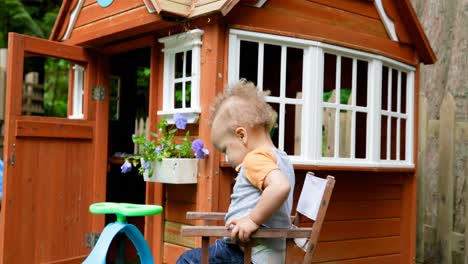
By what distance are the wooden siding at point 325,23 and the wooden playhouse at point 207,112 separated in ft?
0.04

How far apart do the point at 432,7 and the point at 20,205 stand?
458cm

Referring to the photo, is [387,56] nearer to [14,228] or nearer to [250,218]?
[250,218]

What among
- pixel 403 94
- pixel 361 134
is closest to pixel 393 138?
pixel 361 134

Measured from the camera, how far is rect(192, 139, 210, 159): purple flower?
3598 millimetres

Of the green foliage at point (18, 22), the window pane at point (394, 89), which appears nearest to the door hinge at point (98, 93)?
the window pane at point (394, 89)

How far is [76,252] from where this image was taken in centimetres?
464

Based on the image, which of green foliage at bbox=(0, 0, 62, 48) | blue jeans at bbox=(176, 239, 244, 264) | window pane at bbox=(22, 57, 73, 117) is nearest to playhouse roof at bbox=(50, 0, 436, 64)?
blue jeans at bbox=(176, 239, 244, 264)

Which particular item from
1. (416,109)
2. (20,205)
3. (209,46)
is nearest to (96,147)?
(20,205)

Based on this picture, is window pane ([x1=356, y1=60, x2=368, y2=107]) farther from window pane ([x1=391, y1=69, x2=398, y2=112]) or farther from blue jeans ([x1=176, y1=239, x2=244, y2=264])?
blue jeans ([x1=176, y1=239, x2=244, y2=264])

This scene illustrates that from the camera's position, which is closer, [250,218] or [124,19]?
[250,218]

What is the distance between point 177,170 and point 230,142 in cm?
97

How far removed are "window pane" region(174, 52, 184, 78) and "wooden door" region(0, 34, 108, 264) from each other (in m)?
0.95

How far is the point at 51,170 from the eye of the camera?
4484 millimetres

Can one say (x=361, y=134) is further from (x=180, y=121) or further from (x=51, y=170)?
(x=51, y=170)
